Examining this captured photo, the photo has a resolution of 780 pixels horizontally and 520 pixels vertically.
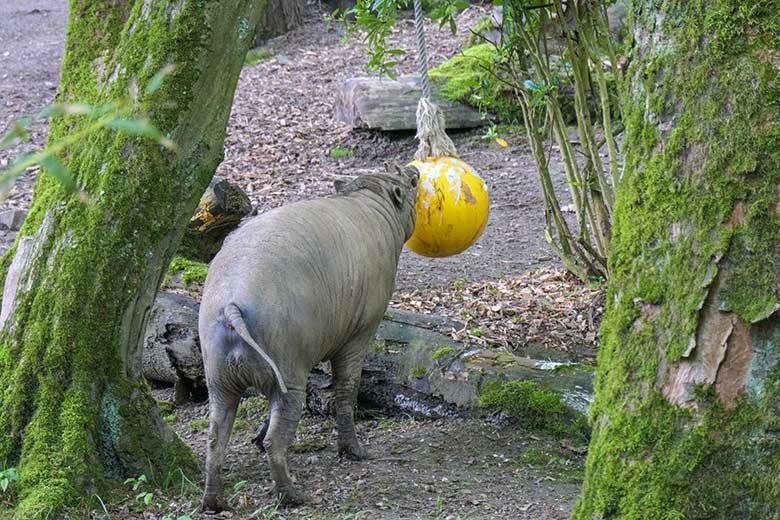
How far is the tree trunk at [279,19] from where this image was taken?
50.7ft

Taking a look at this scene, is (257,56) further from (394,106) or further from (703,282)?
(703,282)

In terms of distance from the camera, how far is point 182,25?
4113 mm

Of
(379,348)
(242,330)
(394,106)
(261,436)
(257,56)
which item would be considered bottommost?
(261,436)

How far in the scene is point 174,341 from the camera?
5727mm

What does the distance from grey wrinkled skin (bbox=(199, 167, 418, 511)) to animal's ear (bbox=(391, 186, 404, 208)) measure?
1.22 feet

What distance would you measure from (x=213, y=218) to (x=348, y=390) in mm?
2155

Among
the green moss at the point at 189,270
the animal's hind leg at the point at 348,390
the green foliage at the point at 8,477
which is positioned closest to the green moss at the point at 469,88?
the green moss at the point at 189,270

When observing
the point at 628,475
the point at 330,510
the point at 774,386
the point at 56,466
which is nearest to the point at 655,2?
the point at 774,386

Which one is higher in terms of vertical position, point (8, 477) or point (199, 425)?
point (8, 477)

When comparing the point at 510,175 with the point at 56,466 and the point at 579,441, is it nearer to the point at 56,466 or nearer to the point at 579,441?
the point at 579,441

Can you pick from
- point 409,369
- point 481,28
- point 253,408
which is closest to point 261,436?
point 253,408

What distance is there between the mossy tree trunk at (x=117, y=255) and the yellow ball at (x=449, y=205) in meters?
1.34

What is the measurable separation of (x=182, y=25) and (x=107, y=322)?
4.25ft

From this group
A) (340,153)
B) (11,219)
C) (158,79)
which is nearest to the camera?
(158,79)
